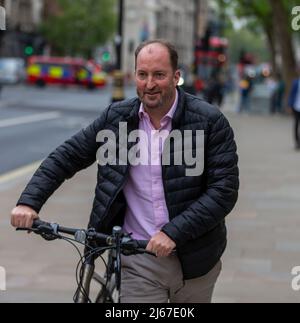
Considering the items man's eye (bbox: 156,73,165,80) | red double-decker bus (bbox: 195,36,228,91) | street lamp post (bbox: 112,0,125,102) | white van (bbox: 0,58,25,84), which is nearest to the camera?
man's eye (bbox: 156,73,165,80)

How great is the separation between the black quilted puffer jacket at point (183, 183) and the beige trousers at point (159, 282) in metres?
0.08

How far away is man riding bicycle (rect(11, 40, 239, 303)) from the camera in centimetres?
371

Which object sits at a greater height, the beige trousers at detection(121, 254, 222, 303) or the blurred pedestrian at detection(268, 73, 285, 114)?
the beige trousers at detection(121, 254, 222, 303)

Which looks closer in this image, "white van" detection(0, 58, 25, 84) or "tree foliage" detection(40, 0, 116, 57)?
"white van" detection(0, 58, 25, 84)

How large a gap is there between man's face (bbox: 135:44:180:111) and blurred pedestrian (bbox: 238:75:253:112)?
32.9 metres

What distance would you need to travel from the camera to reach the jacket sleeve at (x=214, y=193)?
370 centimetres

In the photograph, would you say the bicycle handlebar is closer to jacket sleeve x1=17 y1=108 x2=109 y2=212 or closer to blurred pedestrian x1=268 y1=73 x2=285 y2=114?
jacket sleeve x1=17 y1=108 x2=109 y2=212

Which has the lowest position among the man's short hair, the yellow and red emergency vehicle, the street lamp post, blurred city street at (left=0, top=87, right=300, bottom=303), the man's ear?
the yellow and red emergency vehicle

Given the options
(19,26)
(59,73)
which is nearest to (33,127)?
(59,73)

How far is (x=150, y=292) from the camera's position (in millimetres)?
3951

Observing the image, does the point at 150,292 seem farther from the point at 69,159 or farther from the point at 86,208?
the point at 86,208

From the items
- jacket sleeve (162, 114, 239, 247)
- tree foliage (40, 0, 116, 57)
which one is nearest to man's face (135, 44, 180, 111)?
jacket sleeve (162, 114, 239, 247)
